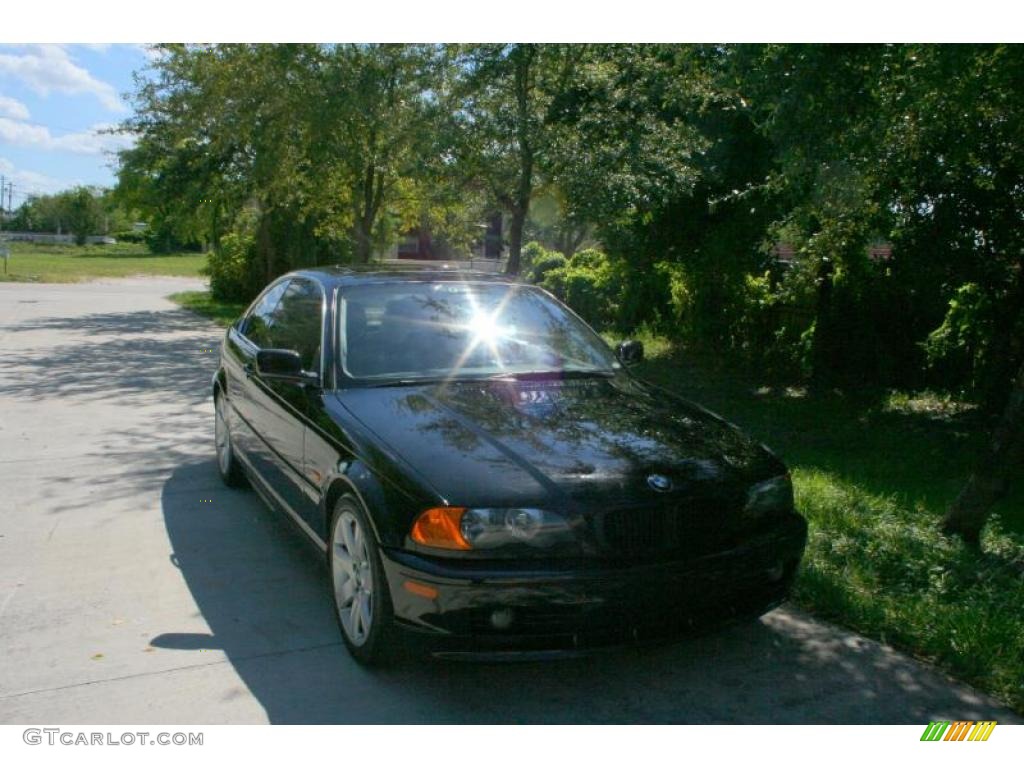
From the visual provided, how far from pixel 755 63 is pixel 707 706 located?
417 centimetres

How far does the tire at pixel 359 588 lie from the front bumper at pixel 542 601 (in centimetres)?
10

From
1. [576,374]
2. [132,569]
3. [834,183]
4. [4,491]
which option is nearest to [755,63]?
[834,183]

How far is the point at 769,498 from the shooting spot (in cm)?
410

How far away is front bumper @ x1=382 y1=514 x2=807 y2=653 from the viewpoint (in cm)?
351

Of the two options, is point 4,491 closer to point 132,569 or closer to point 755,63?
point 132,569

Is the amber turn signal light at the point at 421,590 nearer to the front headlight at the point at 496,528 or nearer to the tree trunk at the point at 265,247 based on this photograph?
the front headlight at the point at 496,528

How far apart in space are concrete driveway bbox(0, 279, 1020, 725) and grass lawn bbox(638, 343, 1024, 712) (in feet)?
0.66

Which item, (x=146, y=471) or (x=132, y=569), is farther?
(x=146, y=471)

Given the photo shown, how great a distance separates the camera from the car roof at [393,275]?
18.1ft

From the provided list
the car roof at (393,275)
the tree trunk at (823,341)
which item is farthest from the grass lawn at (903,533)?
the car roof at (393,275)

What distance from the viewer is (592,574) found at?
354 cm

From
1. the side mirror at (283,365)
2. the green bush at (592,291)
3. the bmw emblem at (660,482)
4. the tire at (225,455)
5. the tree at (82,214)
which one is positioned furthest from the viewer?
the tree at (82,214)
